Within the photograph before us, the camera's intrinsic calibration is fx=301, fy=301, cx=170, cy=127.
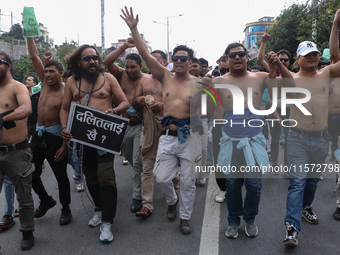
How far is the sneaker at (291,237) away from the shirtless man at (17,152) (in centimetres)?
258

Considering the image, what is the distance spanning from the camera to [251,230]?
3229mm

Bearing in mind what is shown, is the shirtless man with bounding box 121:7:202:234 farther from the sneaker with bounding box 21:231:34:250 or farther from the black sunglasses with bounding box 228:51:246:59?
the sneaker with bounding box 21:231:34:250

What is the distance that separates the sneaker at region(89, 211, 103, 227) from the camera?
3580 millimetres

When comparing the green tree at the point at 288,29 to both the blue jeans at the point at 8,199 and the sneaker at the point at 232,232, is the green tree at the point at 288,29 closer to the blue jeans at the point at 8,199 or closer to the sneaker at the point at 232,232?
the sneaker at the point at 232,232

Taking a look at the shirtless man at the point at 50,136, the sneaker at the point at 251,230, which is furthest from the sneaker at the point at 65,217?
the sneaker at the point at 251,230

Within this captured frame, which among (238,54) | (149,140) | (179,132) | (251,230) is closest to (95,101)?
(149,140)

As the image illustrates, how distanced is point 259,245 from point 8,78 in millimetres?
3118

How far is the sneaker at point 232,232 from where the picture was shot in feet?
10.5

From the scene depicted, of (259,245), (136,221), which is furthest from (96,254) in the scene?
(259,245)

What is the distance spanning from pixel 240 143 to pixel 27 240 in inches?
96.2

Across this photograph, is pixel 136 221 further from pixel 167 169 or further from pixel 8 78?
pixel 8 78

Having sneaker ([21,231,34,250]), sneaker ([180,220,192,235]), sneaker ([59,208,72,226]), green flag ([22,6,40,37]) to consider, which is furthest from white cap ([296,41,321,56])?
sneaker ([21,231,34,250])

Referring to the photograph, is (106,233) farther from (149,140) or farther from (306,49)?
(306,49)

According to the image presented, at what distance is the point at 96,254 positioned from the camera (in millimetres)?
2943
